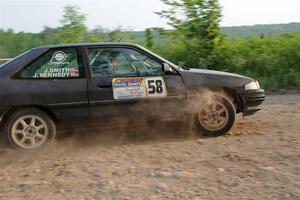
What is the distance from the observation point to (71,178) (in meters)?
4.89

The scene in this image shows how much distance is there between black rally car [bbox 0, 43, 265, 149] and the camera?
6.09 metres

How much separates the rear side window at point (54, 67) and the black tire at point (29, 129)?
50cm

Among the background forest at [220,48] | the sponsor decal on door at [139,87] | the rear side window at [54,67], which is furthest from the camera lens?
the background forest at [220,48]

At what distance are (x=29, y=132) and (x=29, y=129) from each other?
0.13 ft

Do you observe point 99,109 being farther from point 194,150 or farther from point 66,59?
point 194,150

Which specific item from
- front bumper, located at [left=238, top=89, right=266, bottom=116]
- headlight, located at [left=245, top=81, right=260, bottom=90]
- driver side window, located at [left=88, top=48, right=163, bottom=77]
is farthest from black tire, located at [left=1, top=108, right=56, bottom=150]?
headlight, located at [left=245, top=81, right=260, bottom=90]

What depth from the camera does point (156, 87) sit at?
253 inches

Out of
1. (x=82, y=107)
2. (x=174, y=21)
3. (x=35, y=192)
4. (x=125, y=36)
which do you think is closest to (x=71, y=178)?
(x=35, y=192)

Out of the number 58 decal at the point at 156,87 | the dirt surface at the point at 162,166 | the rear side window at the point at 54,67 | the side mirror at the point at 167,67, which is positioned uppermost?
the rear side window at the point at 54,67

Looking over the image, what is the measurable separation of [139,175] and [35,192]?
110 cm

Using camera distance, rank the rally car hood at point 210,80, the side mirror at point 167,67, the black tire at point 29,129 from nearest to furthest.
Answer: the black tire at point 29,129 → the side mirror at point 167,67 → the rally car hood at point 210,80

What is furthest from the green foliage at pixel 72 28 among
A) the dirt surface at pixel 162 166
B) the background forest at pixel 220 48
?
the dirt surface at pixel 162 166

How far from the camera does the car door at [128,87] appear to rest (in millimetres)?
6297

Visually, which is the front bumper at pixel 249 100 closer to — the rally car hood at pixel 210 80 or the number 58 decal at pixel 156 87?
the rally car hood at pixel 210 80
